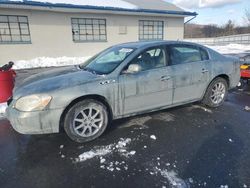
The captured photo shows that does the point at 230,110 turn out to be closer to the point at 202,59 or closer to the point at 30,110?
the point at 202,59

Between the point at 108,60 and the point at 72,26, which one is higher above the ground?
the point at 72,26

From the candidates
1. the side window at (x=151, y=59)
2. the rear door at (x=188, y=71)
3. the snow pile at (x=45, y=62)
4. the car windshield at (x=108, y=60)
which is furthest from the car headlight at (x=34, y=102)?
the snow pile at (x=45, y=62)

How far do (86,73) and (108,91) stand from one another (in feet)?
1.91

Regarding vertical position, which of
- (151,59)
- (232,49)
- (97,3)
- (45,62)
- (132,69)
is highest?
(97,3)

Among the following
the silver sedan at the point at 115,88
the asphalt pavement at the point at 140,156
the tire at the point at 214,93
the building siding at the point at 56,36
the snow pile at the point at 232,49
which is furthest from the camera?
the snow pile at the point at 232,49

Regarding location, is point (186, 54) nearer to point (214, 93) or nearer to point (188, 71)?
point (188, 71)

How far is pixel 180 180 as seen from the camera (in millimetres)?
2674

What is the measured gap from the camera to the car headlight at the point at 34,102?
10.8 feet

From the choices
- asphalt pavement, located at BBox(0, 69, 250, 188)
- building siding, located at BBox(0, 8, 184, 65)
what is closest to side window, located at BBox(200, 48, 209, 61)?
asphalt pavement, located at BBox(0, 69, 250, 188)

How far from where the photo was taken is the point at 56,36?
556 inches

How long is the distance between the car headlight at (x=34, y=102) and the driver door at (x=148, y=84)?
1221 mm

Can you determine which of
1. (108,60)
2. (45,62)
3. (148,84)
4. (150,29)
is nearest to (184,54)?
(148,84)

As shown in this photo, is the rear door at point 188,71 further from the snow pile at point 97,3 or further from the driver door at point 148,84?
the snow pile at point 97,3

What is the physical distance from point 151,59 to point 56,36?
37.7 ft
